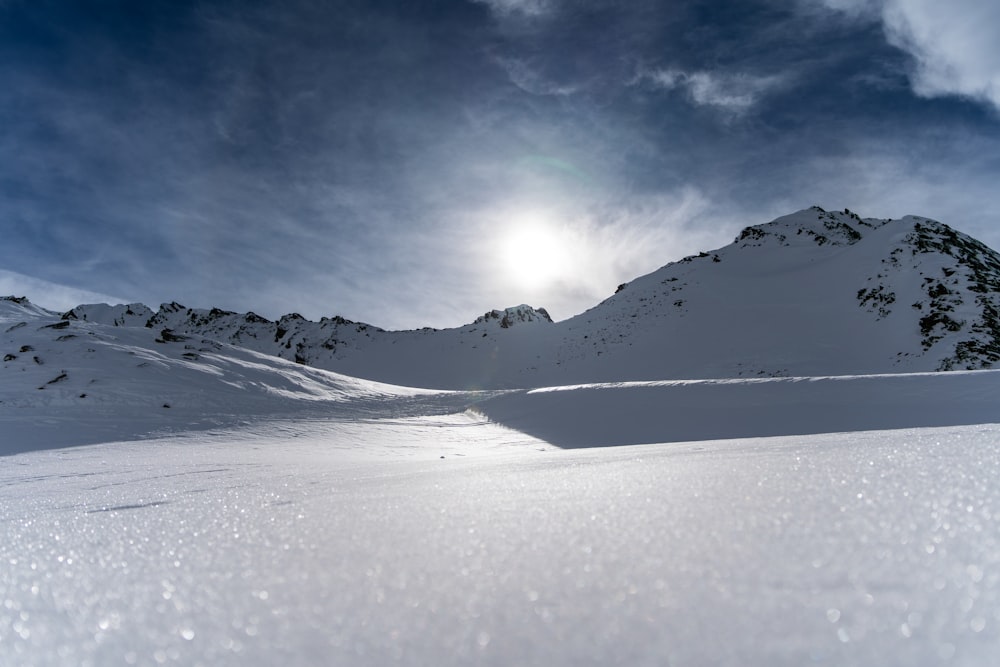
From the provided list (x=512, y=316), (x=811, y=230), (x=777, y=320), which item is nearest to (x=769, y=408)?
(x=777, y=320)

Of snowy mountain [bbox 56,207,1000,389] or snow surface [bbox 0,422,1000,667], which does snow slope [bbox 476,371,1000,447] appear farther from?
snowy mountain [bbox 56,207,1000,389]

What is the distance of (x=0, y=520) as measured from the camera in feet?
5.51

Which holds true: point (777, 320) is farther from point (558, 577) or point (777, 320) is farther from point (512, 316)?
point (512, 316)

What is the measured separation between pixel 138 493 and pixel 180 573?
182 centimetres

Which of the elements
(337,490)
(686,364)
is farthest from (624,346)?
(337,490)

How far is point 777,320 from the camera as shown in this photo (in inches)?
1203

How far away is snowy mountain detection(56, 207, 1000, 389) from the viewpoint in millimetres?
24000

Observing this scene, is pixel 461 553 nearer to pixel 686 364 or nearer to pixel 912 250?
pixel 686 364

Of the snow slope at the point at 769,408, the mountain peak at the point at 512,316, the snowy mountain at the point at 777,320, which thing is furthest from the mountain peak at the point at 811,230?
the snow slope at the point at 769,408

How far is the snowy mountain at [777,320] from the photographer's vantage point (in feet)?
78.7

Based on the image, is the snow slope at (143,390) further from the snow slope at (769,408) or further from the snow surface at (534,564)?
the snow slope at (769,408)

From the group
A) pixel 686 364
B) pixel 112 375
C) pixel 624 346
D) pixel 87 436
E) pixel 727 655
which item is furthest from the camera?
pixel 624 346

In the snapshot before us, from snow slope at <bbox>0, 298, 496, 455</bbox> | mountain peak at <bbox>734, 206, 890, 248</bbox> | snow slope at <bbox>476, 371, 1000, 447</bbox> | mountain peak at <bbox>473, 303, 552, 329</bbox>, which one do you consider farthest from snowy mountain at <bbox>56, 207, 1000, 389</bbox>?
snow slope at <bbox>476, 371, 1000, 447</bbox>

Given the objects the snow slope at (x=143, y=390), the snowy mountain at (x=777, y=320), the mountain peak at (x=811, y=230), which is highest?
the mountain peak at (x=811, y=230)
